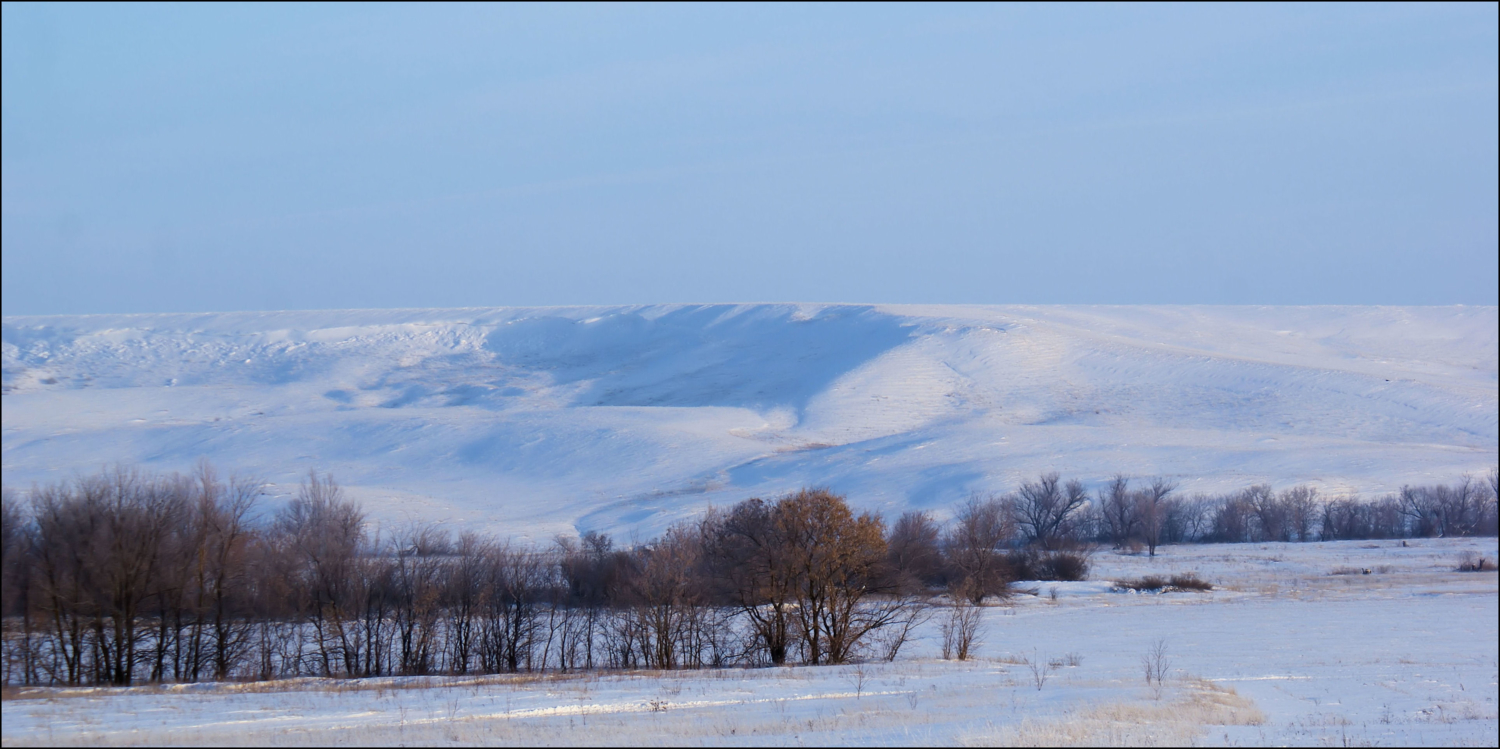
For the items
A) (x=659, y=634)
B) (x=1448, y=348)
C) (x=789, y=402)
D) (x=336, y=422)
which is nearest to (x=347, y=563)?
(x=659, y=634)

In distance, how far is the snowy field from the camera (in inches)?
495

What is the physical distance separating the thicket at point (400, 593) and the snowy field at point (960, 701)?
3492mm

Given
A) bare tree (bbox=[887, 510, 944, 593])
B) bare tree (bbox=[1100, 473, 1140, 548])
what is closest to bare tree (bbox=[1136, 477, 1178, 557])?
bare tree (bbox=[1100, 473, 1140, 548])

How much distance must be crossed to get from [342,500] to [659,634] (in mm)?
34312

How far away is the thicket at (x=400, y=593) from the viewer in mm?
20797

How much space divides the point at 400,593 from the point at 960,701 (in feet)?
67.1

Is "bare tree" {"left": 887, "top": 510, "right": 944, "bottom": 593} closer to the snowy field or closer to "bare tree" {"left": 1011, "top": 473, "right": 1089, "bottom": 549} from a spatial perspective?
the snowy field

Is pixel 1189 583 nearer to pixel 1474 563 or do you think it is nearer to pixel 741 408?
pixel 1474 563

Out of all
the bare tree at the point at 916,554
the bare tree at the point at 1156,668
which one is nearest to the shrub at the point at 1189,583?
the bare tree at the point at 916,554

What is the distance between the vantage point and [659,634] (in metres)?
28.7

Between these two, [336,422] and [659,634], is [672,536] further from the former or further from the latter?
[336,422]

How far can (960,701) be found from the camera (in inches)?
635

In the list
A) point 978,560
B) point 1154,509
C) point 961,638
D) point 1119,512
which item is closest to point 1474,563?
point 978,560

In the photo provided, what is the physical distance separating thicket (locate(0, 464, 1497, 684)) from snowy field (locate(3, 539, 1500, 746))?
3.49 meters
